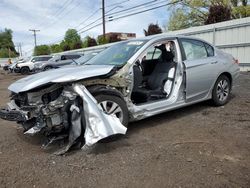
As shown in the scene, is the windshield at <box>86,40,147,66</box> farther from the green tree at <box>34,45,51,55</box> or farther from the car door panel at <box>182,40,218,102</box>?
Result: the green tree at <box>34,45,51,55</box>

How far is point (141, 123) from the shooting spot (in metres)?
5.43

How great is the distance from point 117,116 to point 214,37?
1115 cm

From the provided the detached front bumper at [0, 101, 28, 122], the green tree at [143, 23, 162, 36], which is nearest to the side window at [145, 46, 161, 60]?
the detached front bumper at [0, 101, 28, 122]

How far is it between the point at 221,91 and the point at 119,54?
8.53ft

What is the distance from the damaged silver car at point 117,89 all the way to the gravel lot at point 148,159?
0.33 metres

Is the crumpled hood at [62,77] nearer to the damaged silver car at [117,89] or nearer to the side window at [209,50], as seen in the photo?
the damaged silver car at [117,89]

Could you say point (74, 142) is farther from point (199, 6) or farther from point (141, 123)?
point (199, 6)

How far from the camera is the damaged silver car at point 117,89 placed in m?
4.00

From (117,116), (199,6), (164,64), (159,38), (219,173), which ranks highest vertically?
(199,6)

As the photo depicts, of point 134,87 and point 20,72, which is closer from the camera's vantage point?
point 134,87

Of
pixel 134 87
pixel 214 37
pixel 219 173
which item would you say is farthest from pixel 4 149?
pixel 214 37

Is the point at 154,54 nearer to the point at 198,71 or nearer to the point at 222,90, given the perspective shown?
the point at 198,71

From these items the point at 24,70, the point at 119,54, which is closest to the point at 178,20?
the point at 24,70

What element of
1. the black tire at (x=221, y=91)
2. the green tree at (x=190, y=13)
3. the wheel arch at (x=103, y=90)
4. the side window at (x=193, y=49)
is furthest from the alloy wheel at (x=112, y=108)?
the green tree at (x=190, y=13)
